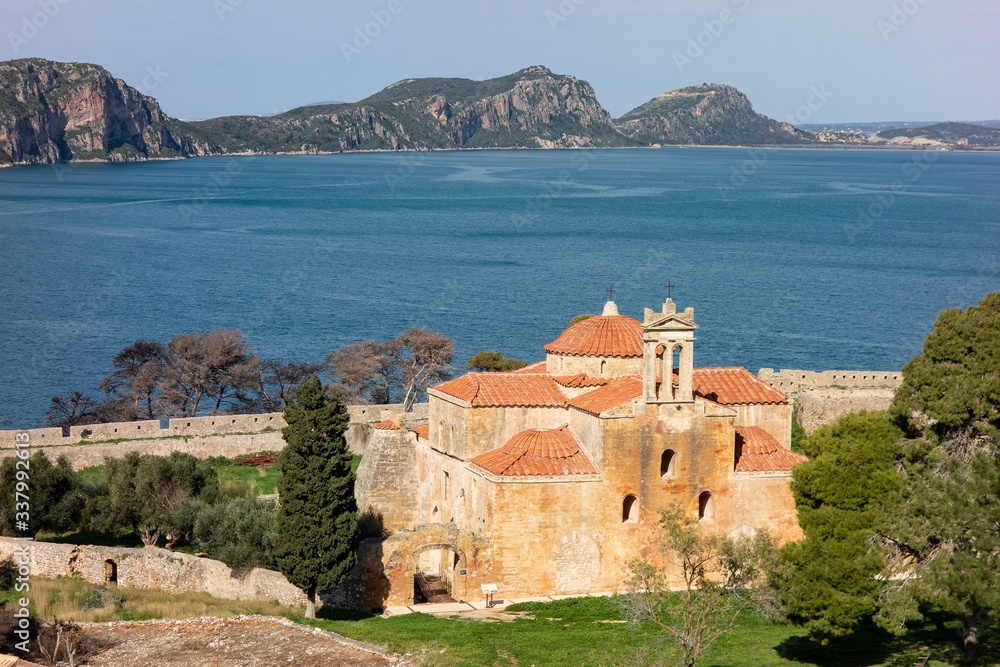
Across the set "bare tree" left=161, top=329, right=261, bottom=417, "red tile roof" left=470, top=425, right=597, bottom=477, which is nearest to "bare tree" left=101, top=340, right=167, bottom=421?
"bare tree" left=161, top=329, right=261, bottom=417

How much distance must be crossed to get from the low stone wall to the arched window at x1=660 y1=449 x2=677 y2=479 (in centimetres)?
1021

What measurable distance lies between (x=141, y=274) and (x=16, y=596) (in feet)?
267

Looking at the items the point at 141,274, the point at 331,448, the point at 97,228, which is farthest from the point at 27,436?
the point at 97,228

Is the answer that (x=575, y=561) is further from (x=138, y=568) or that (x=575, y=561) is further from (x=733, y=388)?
(x=138, y=568)

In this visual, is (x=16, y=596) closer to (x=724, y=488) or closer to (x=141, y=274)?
(x=724, y=488)

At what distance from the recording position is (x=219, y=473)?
4356 centimetres

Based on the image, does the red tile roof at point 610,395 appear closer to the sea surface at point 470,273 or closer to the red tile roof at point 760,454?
the red tile roof at point 760,454

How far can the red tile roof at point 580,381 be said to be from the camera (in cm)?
3541

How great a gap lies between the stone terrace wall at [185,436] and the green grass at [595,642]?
1541cm

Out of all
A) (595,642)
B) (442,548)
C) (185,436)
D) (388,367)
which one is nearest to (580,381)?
(442,548)

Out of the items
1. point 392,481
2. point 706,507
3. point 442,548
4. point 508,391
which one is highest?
point 508,391

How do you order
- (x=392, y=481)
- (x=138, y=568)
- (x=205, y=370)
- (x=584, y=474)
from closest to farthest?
(x=584, y=474), (x=138, y=568), (x=392, y=481), (x=205, y=370)

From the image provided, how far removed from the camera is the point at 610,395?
111 ft

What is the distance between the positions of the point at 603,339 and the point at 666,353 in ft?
10.9
